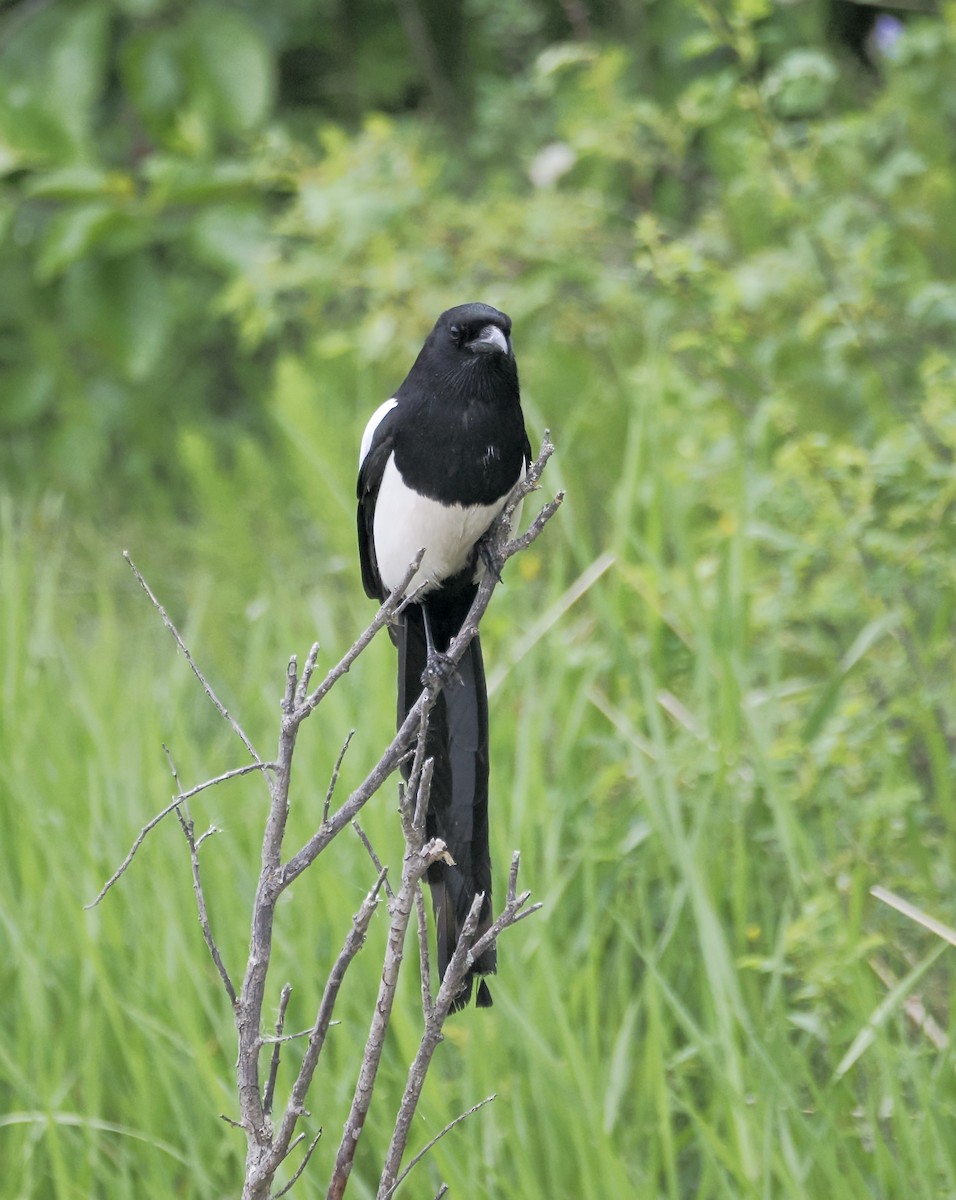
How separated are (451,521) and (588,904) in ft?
2.29

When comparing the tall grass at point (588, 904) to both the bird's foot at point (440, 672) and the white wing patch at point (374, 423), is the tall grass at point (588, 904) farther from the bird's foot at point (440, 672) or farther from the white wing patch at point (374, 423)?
the white wing patch at point (374, 423)

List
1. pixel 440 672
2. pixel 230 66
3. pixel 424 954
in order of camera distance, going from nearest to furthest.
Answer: pixel 424 954, pixel 440 672, pixel 230 66

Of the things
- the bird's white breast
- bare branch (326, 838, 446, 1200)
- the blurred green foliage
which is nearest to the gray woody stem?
bare branch (326, 838, 446, 1200)

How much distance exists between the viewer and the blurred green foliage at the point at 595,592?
6.16 ft

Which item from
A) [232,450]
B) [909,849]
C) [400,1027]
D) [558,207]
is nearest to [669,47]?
[558,207]

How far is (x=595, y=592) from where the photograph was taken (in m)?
2.42

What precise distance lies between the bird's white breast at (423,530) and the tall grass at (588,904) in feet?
1.27

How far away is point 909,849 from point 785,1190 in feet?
2.42

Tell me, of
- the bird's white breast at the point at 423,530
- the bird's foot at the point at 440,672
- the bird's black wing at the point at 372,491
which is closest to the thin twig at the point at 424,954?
the bird's foot at the point at 440,672

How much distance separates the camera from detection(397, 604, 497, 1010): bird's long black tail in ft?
4.32

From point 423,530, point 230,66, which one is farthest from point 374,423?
point 230,66

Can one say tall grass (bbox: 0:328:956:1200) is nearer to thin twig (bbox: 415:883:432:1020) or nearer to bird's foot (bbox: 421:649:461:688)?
bird's foot (bbox: 421:649:461:688)

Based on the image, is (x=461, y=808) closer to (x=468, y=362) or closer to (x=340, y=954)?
(x=340, y=954)

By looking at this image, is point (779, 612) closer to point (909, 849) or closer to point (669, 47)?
point (909, 849)
